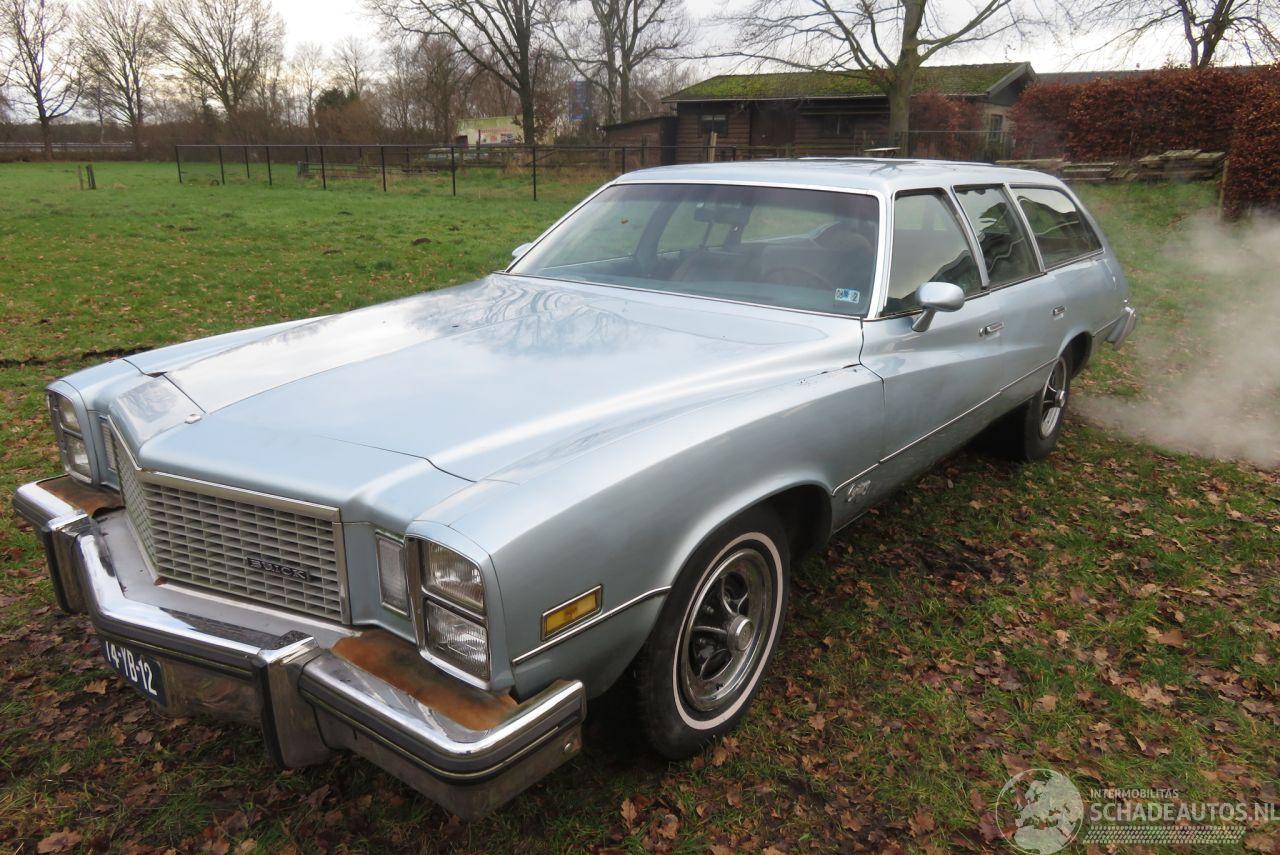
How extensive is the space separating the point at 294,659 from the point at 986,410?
3.13 m

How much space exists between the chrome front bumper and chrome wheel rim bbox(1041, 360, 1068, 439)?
3.97 m

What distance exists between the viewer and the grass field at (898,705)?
234 cm

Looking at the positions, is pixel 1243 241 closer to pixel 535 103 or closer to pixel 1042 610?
pixel 1042 610

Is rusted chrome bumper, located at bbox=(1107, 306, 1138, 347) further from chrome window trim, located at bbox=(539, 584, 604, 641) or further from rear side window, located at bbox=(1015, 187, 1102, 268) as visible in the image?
chrome window trim, located at bbox=(539, 584, 604, 641)

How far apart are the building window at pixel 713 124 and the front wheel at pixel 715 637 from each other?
108 ft

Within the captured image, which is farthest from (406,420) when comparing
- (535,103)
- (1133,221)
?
(535,103)

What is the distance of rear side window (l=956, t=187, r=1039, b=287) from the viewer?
394 cm

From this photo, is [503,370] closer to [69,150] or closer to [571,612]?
[571,612]

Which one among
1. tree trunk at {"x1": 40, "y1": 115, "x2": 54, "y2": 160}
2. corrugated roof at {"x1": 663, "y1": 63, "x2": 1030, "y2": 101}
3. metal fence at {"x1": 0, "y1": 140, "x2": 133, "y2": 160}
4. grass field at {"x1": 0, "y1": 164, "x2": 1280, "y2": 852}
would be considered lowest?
grass field at {"x1": 0, "y1": 164, "x2": 1280, "y2": 852}

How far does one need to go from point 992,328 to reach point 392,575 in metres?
2.93

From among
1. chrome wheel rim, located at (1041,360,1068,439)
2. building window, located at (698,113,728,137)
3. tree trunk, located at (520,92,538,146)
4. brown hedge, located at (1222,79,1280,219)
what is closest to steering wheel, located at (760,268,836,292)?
chrome wheel rim, located at (1041,360,1068,439)

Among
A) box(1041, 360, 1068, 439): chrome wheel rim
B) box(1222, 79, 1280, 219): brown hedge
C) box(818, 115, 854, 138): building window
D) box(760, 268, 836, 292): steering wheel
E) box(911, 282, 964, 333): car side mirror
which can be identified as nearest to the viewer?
box(911, 282, 964, 333): car side mirror

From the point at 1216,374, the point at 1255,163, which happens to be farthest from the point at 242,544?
the point at 1255,163

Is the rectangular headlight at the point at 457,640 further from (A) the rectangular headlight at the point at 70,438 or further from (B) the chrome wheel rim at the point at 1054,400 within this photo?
(B) the chrome wheel rim at the point at 1054,400
